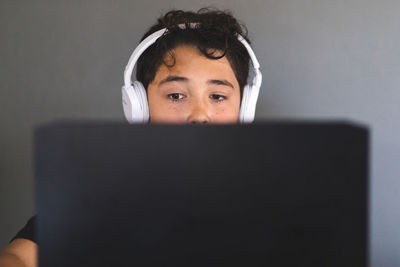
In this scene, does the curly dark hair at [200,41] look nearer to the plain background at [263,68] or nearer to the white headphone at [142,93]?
the white headphone at [142,93]

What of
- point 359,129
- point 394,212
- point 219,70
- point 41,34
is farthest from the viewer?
point 41,34

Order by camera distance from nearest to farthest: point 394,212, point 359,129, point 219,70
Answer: point 359,129 < point 219,70 < point 394,212

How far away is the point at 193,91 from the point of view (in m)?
0.99

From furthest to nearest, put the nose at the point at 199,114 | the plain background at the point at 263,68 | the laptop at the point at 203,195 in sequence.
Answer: the plain background at the point at 263,68 → the nose at the point at 199,114 → the laptop at the point at 203,195

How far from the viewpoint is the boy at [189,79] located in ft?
3.24

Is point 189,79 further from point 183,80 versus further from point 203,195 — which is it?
point 203,195

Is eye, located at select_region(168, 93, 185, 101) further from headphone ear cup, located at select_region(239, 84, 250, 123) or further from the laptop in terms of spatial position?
the laptop

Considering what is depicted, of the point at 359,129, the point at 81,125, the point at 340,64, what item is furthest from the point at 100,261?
the point at 340,64

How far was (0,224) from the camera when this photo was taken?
1.48 metres

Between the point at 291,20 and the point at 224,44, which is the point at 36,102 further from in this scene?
the point at 291,20

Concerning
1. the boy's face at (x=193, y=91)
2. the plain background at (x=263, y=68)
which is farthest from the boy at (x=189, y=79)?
the plain background at (x=263, y=68)

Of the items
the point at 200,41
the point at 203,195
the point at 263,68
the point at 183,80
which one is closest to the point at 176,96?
the point at 183,80

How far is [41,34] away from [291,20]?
0.87 metres

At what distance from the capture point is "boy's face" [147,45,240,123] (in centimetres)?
98
